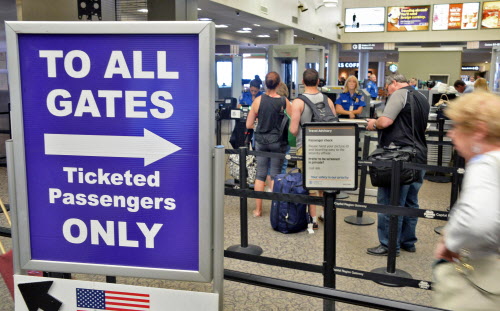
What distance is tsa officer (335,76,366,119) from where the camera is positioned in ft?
28.1

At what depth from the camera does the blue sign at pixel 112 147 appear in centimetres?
136

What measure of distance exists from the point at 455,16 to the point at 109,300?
81.0ft

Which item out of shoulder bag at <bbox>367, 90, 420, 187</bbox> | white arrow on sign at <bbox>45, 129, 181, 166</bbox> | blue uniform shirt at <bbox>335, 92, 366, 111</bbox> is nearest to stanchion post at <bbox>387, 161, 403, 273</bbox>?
shoulder bag at <bbox>367, 90, 420, 187</bbox>

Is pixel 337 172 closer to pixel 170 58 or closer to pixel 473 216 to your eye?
pixel 473 216

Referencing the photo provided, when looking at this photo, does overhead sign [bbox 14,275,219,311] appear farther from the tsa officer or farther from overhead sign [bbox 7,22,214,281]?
the tsa officer

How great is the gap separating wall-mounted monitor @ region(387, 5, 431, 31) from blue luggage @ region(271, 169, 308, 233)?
830 inches

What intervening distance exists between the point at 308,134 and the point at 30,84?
2392 mm

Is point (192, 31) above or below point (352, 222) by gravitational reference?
above

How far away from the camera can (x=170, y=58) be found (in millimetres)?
1348

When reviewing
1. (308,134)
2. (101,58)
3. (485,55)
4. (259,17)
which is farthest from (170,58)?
(485,55)

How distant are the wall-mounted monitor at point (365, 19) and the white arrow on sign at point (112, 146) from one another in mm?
25114

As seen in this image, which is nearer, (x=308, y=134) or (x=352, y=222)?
(x=308, y=134)

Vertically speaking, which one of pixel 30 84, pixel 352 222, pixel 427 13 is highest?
pixel 427 13

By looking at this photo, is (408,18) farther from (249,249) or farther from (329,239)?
(329,239)
